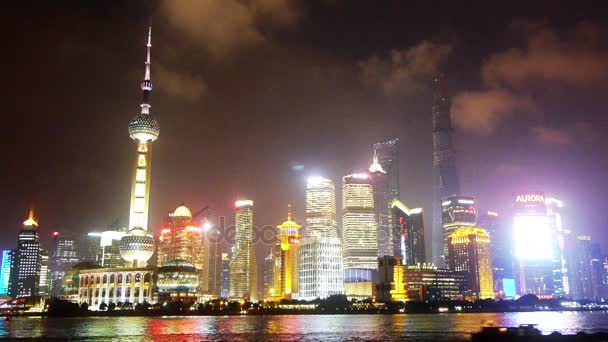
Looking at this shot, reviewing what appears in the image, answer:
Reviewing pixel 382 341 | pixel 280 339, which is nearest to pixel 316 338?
pixel 280 339

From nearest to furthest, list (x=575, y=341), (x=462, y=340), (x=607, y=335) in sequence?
(x=575, y=341), (x=607, y=335), (x=462, y=340)

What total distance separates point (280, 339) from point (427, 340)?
83.8 feet

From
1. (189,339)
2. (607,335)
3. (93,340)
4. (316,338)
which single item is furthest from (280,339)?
(607,335)

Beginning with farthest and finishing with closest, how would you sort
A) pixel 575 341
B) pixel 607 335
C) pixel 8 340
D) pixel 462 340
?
pixel 8 340 → pixel 462 340 → pixel 607 335 → pixel 575 341

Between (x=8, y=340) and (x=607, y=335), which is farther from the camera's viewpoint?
(x=8, y=340)

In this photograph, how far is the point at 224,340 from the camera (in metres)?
107

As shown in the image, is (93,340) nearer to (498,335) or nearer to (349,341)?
(349,341)

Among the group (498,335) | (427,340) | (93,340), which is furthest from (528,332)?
(93,340)

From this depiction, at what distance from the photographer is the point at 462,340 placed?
4018 inches

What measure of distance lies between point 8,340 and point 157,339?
87.9 feet

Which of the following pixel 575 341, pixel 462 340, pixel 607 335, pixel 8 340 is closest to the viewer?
pixel 575 341

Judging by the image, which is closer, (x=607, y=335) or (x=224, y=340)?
(x=607, y=335)

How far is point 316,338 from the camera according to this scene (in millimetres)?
112062

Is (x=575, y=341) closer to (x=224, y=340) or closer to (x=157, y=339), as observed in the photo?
(x=224, y=340)
